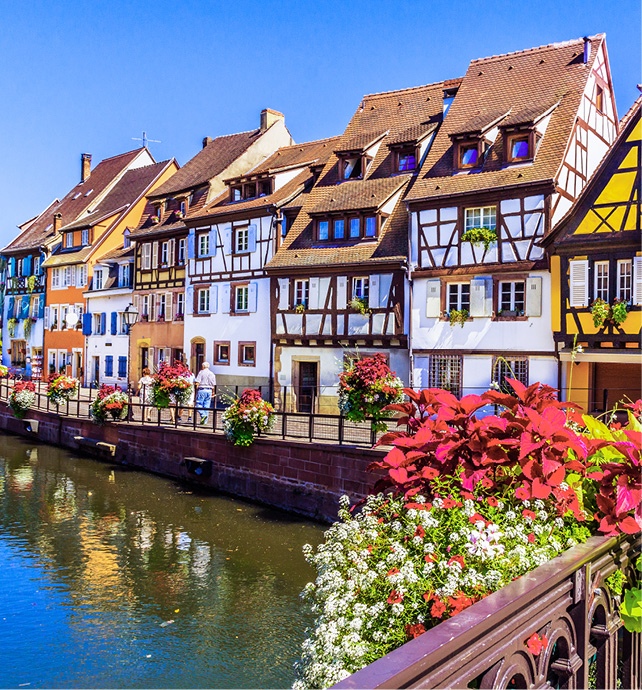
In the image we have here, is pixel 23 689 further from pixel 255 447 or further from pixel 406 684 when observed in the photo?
pixel 255 447

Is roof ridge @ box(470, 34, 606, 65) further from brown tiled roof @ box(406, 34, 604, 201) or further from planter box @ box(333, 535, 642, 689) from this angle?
planter box @ box(333, 535, 642, 689)

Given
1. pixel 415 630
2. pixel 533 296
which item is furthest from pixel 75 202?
pixel 415 630

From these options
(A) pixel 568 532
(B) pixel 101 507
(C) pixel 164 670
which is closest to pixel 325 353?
(B) pixel 101 507

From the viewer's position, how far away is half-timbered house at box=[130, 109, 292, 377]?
32531 millimetres

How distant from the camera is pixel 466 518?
322 cm

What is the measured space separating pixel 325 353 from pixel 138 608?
1512 cm

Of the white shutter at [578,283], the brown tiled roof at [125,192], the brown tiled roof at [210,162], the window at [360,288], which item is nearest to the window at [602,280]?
the white shutter at [578,283]

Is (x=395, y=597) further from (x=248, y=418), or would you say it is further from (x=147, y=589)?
(x=248, y=418)

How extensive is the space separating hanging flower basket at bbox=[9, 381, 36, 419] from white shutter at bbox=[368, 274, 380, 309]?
1510cm

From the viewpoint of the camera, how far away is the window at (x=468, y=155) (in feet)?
73.1

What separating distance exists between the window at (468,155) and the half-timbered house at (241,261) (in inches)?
285

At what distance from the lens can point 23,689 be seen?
829 cm

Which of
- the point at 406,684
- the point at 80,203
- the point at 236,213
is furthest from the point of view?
the point at 80,203

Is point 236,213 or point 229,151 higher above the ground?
point 229,151
